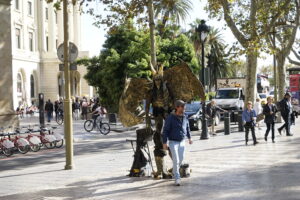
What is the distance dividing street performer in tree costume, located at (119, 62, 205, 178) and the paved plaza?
98 cm

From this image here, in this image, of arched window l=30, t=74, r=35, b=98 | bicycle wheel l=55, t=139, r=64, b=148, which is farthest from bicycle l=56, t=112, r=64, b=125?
arched window l=30, t=74, r=35, b=98

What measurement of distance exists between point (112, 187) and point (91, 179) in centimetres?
107

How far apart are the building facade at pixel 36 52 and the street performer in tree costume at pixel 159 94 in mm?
42464

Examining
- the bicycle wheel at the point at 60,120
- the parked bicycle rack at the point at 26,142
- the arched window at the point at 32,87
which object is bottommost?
the parked bicycle rack at the point at 26,142

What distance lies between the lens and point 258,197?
7285 mm

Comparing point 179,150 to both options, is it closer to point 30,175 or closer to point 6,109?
point 30,175

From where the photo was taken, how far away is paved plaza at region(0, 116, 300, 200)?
780 cm

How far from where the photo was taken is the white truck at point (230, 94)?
3166cm

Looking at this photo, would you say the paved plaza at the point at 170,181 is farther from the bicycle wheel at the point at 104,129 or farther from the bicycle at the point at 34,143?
the bicycle wheel at the point at 104,129

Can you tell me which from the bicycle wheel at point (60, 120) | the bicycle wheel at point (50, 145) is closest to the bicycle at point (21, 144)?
the bicycle wheel at point (50, 145)

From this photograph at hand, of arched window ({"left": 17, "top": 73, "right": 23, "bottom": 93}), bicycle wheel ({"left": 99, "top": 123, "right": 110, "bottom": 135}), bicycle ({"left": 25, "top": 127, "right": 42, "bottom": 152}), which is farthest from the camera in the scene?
arched window ({"left": 17, "top": 73, "right": 23, "bottom": 93})

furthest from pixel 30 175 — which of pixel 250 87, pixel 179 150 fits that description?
pixel 250 87

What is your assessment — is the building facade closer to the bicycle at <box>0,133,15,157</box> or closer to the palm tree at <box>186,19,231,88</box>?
the palm tree at <box>186,19,231,88</box>

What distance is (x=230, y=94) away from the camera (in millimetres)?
33812
